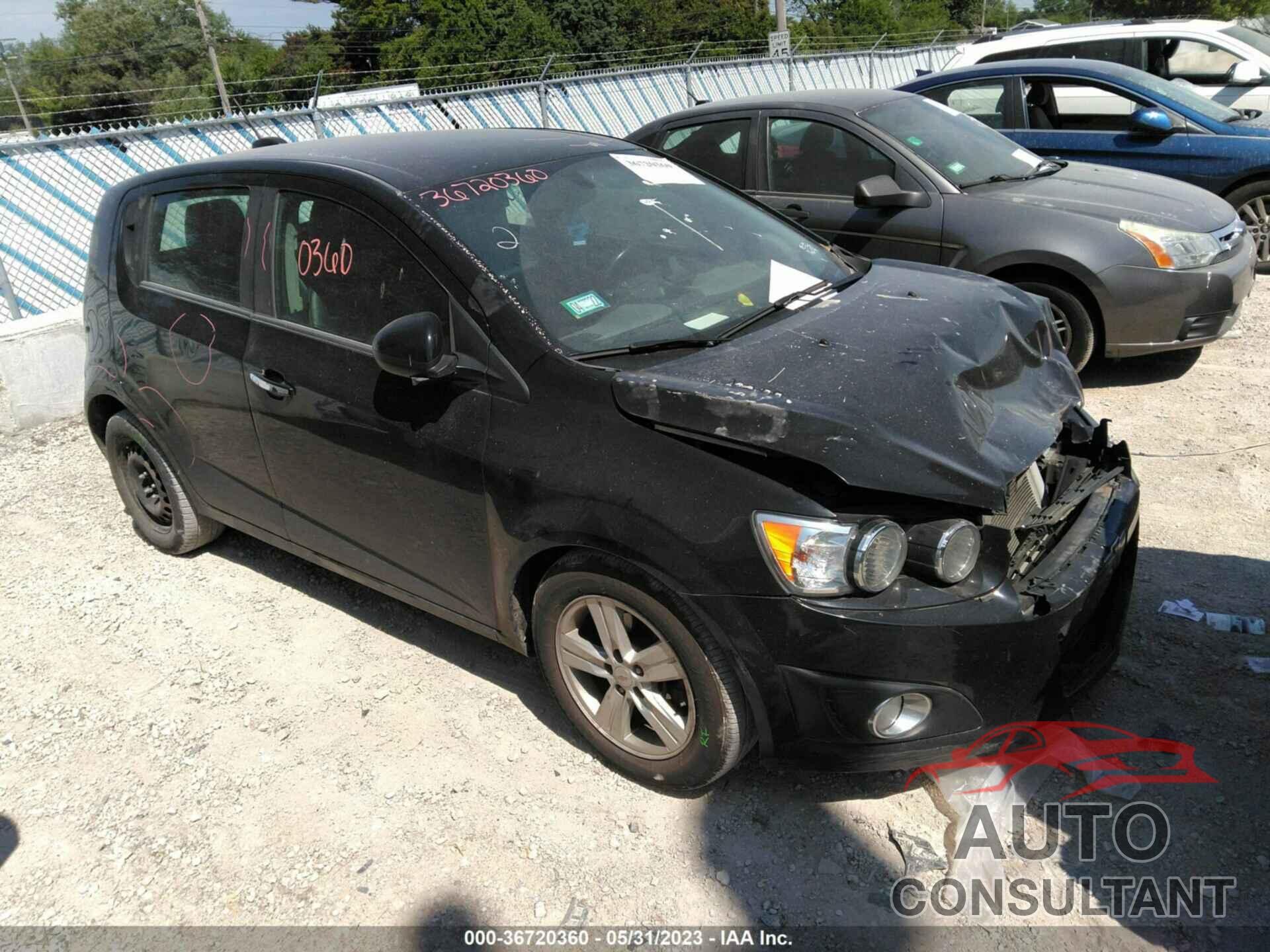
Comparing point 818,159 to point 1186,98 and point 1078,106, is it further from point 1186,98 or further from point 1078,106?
point 1186,98

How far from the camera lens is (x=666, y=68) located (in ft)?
53.2

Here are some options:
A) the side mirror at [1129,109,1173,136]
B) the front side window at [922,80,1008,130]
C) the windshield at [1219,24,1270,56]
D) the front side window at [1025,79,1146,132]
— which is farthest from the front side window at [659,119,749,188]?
the windshield at [1219,24,1270,56]

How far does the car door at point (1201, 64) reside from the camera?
8547mm

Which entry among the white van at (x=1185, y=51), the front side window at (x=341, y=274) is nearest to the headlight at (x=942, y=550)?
the front side window at (x=341, y=274)

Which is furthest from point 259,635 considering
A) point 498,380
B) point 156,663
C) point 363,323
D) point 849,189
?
point 849,189

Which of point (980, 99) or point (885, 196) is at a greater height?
point (980, 99)

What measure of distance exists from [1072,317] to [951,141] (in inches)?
55.0

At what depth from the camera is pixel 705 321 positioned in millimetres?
3129

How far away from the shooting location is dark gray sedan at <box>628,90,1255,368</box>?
539 centimetres

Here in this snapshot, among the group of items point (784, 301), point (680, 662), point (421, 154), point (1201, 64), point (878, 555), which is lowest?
point (680, 662)

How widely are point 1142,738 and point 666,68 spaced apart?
15196 mm

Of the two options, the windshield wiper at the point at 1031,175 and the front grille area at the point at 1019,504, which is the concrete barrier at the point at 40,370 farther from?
the front grille area at the point at 1019,504

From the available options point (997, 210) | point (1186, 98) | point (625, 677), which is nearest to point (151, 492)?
point (625, 677)

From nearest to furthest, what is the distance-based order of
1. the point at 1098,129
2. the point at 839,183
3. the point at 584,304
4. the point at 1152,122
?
the point at 584,304
the point at 839,183
the point at 1152,122
the point at 1098,129
